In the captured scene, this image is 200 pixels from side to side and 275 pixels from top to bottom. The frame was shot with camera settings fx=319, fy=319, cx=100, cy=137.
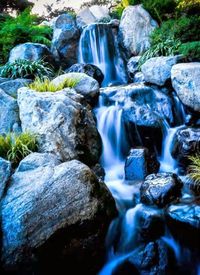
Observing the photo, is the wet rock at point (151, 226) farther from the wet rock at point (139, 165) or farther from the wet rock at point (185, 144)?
the wet rock at point (185, 144)

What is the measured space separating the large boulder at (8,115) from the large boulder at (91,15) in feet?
25.7

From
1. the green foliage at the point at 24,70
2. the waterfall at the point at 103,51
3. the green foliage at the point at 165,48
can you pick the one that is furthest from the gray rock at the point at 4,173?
the waterfall at the point at 103,51

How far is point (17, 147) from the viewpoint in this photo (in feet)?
18.9

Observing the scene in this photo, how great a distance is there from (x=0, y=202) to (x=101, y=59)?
8.18 metres

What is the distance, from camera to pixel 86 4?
64.4ft

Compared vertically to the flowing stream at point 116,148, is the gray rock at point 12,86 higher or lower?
higher

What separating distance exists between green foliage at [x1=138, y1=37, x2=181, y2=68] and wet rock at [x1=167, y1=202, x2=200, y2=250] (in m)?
5.56

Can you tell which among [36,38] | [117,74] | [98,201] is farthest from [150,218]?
[36,38]

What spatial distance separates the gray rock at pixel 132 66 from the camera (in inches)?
418

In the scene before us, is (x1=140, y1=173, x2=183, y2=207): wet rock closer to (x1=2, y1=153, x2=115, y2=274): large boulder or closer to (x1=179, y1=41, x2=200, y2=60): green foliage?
(x1=2, y1=153, x2=115, y2=274): large boulder

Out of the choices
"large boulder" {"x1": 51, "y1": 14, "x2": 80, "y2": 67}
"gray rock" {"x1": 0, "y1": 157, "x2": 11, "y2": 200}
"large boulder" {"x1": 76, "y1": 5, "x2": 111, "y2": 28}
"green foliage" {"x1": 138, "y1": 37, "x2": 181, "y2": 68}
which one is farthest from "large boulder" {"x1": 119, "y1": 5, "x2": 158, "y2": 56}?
"gray rock" {"x1": 0, "y1": 157, "x2": 11, "y2": 200}

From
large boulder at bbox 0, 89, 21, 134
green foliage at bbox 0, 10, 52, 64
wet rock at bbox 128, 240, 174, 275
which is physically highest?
green foliage at bbox 0, 10, 52, 64

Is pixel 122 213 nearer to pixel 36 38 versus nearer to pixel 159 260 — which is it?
pixel 159 260

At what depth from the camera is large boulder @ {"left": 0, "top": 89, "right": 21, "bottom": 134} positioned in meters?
6.90
